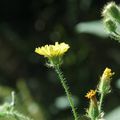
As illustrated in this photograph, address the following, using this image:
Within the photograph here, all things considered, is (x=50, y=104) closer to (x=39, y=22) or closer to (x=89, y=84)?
(x=89, y=84)

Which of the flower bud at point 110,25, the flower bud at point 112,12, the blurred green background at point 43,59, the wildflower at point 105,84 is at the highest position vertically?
the blurred green background at point 43,59

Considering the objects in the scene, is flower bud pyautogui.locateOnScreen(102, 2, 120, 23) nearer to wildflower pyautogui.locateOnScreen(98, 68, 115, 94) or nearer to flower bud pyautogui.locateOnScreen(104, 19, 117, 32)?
flower bud pyautogui.locateOnScreen(104, 19, 117, 32)

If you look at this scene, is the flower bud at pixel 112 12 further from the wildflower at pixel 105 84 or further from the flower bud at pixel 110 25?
the wildflower at pixel 105 84

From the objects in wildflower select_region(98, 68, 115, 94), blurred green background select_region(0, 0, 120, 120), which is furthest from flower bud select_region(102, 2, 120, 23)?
blurred green background select_region(0, 0, 120, 120)

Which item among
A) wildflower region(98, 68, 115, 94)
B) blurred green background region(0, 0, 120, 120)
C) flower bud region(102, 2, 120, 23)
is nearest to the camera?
wildflower region(98, 68, 115, 94)

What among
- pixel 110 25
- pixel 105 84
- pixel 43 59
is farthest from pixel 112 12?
pixel 43 59

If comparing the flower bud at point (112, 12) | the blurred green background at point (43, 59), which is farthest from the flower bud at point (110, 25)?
the blurred green background at point (43, 59)

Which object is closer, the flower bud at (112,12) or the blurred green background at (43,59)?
the flower bud at (112,12)

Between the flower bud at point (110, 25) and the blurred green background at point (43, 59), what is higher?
the blurred green background at point (43, 59)

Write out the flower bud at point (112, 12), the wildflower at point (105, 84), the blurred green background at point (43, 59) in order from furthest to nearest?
the blurred green background at point (43, 59) < the flower bud at point (112, 12) < the wildflower at point (105, 84)
